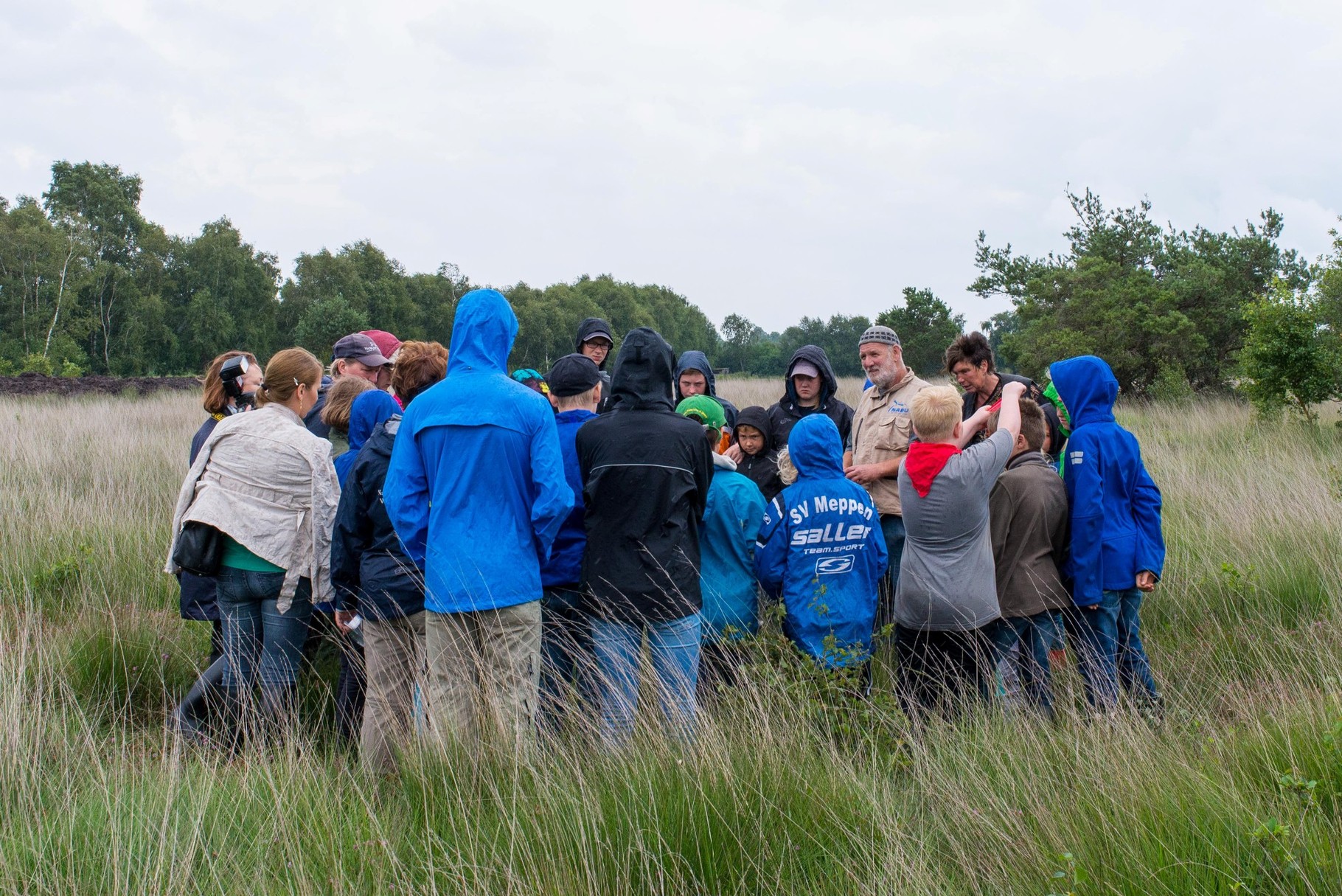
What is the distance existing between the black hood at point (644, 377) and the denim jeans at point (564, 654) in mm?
939

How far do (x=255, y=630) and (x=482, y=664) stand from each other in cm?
130

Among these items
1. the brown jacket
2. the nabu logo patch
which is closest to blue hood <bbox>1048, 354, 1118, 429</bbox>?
the brown jacket

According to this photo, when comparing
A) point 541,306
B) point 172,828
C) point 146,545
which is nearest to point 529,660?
point 172,828

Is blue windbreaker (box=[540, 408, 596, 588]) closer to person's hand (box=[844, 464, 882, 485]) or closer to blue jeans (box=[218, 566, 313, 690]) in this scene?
blue jeans (box=[218, 566, 313, 690])

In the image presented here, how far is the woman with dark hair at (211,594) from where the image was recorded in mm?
4227

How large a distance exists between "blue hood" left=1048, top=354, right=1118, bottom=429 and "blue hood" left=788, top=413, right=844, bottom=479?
1.21 m

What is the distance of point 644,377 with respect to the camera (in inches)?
149

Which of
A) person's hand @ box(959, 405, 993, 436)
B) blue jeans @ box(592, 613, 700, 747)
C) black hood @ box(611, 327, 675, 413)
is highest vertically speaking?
black hood @ box(611, 327, 675, 413)

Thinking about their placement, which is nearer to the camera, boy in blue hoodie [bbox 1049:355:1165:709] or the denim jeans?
the denim jeans

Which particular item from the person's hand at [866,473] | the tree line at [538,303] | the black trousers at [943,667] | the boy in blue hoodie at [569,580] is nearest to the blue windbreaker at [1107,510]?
the black trousers at [943,667]

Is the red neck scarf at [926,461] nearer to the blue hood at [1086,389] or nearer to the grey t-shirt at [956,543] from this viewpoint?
the grey t-shirt at [956,543]

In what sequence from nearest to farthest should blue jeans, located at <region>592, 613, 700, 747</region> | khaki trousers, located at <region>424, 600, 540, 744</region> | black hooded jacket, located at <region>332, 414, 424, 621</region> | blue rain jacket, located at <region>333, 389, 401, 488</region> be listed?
khaki trousers, located at <region>424, 600, 540, 744</region>, blue jeans, located at <region>592, 613, 700, 747</region>, black hooded jacket, located at <region>332, 414, 424, 621</region>, blue rain jacket, located at <region>333, 389, 401, 488</region>

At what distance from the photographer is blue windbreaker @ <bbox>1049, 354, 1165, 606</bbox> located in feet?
13.7

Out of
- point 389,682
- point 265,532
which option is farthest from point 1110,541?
point 265,532
